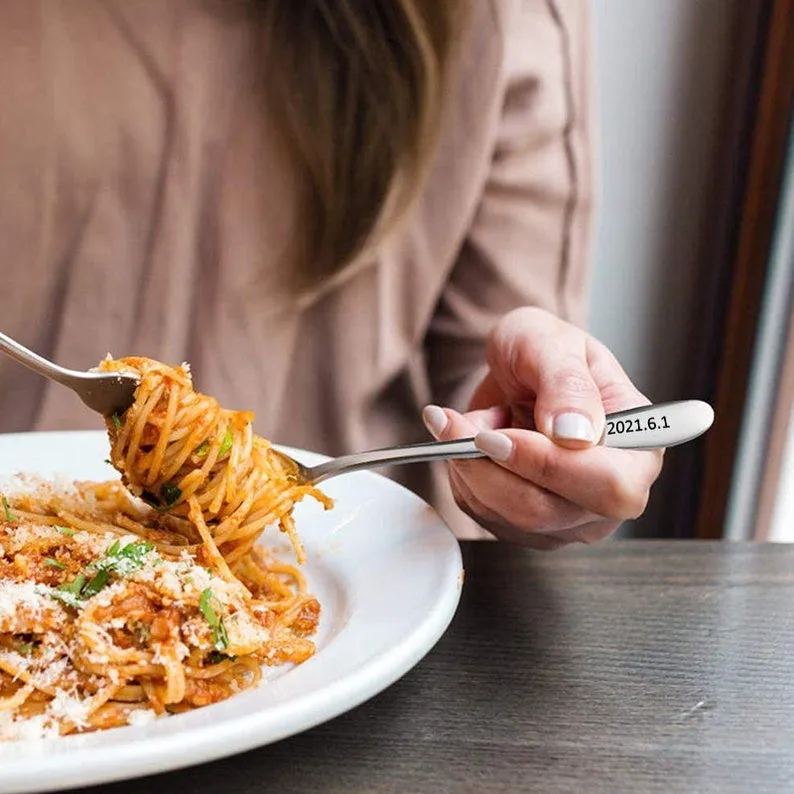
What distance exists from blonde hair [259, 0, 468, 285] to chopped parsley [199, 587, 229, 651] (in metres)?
0.94

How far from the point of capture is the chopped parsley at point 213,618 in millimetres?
745

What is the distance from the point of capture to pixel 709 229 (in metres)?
1.94

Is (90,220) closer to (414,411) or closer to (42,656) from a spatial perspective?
(414,411)

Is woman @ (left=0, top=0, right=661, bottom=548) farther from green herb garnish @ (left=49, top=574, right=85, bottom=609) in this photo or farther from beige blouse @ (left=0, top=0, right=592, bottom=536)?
green herb garnish @ (left=49, top=574, right=85, bottom=609)

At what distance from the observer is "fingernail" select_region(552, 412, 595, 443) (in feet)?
2.82

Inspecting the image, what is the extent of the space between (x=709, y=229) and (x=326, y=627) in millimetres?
1409

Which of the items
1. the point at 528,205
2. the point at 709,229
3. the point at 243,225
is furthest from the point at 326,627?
the point at 709,229

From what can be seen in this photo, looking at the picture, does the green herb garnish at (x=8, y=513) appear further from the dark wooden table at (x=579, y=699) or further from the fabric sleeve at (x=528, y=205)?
the fabric sleeve at (x=528, y=205)

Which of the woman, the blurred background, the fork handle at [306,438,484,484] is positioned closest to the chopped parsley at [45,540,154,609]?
the fork handle at [306,438,484,484]

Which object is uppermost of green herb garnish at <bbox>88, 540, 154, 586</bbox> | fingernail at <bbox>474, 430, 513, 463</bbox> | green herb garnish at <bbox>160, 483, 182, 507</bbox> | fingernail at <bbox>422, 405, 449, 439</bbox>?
fingernail at <bbox>474, 430, 513, 463</bbox>

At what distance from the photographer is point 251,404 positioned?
1.64 meters

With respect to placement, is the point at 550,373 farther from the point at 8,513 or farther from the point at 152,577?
the point at 8,513

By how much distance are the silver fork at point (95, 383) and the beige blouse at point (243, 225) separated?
0.64m

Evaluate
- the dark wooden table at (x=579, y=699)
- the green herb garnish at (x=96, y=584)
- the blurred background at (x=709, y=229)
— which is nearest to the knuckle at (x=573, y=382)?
the dark wooden table at (x=579, y=699)
